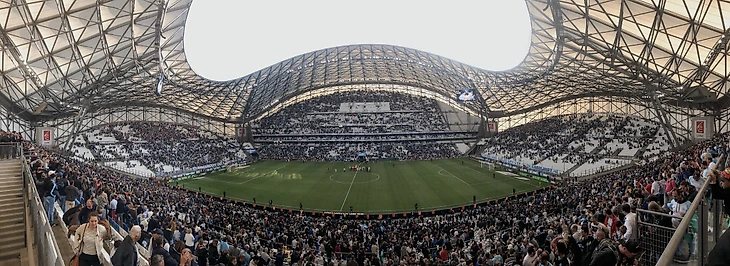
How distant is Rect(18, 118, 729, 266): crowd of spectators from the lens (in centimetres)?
787

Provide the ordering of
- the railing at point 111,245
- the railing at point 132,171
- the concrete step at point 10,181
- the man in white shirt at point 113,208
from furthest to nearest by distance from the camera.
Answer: the railing at point 132,171 < the man in white shirt at point 113,208 < the concrete step at point 10,181 < the railing at point 111,245

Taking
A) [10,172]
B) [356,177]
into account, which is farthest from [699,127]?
[10,172]

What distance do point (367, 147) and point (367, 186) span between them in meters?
31.3

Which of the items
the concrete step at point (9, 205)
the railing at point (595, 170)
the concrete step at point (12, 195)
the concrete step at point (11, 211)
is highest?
the concrete step at point (12, 195)

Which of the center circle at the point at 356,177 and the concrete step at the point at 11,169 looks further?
the center circle at the point at 356,177

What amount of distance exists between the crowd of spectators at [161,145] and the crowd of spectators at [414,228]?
28.2 meters

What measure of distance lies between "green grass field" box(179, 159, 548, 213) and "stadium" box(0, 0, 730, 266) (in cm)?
42

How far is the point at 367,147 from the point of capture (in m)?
71.4

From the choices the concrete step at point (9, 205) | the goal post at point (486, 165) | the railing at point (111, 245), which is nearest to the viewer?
the railing at point (111, 245)

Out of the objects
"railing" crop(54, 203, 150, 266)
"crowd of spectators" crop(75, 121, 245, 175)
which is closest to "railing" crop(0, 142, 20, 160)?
"railing" crop(54, 203, 150, 266)

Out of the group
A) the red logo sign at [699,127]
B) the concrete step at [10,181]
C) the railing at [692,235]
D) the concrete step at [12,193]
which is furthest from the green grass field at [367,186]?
the railing at [692,235]

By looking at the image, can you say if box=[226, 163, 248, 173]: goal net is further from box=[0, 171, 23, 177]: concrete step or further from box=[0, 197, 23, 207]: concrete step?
box=[0, 197, 23, 207]: concrete step

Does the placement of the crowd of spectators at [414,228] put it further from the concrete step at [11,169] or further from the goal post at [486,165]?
the goal post at [486,165]

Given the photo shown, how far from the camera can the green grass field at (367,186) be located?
3238cm
